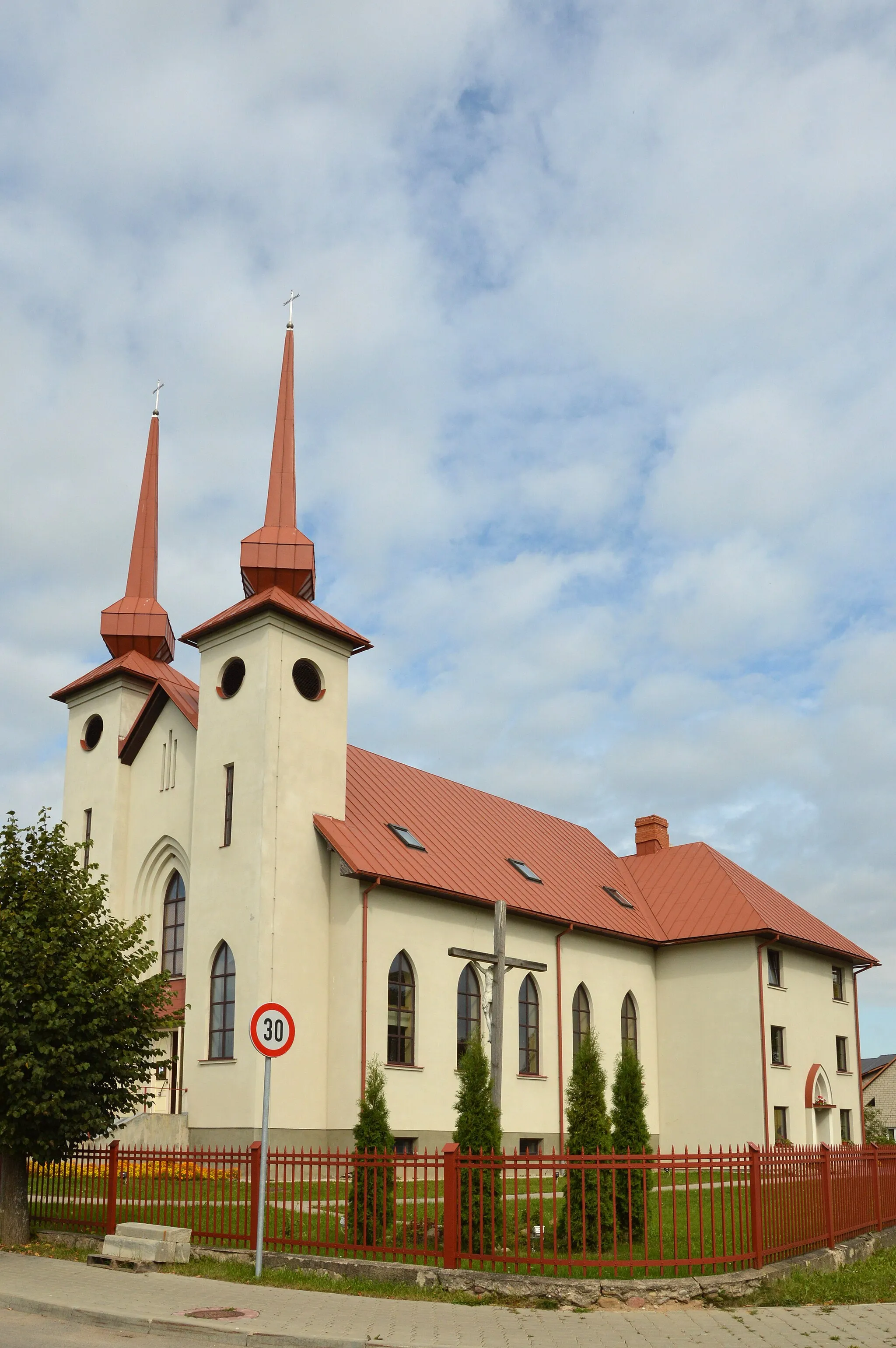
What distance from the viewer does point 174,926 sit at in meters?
27.7

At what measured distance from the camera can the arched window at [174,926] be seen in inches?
1075

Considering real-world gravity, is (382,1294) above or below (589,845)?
below

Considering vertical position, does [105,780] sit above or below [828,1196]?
above

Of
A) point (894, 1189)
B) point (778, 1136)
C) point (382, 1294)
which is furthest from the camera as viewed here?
point (778, 1136)

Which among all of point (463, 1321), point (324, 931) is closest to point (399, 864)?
point (324, 931)

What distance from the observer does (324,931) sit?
83.3ft

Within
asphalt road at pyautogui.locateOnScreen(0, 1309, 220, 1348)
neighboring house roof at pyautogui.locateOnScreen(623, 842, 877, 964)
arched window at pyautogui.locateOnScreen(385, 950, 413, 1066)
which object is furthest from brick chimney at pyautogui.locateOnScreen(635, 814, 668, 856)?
asphalt road at pyautogui.locateOnScreen(0, 1309, 220, 1348)

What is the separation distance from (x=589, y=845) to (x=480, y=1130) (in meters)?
24.1

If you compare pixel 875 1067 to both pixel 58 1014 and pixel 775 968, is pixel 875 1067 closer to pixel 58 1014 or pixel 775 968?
pixel 775 968

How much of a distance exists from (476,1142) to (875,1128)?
40.6 meters

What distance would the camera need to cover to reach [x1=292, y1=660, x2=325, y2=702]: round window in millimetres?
26438

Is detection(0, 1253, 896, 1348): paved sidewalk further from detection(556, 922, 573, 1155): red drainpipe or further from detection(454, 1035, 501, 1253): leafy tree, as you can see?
detection(556, 922, 573, 1155): red drainpipe

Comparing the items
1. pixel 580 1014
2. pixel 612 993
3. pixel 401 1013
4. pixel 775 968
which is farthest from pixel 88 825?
pixel 775 968

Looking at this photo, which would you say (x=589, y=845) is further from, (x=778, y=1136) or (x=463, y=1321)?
(x=463, y=1321)
